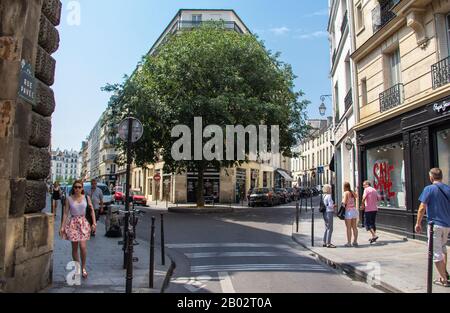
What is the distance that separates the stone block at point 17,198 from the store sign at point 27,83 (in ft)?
3.97

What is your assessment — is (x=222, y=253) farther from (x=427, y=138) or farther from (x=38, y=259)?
(x=427, y=138)

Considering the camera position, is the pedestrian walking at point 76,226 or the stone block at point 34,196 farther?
the pedestrian walking at point 76,226

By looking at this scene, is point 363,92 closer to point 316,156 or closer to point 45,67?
point 45,67

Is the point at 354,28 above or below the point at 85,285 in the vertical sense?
above

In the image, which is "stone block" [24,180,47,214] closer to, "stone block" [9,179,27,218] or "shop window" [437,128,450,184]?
"stone block" [9,179,27,218]

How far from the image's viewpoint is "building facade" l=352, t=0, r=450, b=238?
12594mm

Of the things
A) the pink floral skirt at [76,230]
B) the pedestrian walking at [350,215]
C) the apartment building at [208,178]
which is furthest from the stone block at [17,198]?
the apartment building at [208,178]

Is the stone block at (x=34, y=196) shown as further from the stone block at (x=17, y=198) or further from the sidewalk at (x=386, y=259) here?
the sidewalk at (x=386, y=259)

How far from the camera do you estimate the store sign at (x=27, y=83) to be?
6297 mm

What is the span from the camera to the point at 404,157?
14.3 meters

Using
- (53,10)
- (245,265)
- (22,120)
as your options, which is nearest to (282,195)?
(245,265)

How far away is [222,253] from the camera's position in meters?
11.4
